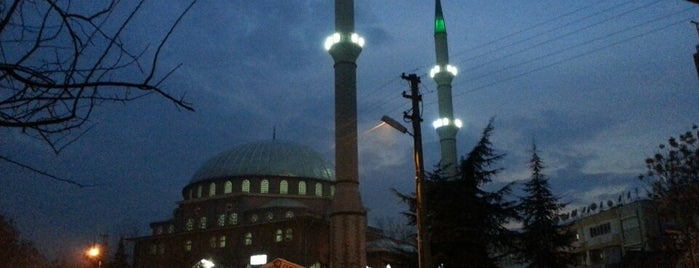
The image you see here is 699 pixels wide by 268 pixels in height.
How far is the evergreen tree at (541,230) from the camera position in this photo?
25938 mm

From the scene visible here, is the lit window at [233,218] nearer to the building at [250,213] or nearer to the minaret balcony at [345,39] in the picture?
the building at [250,213]

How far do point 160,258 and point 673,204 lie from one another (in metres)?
43.3

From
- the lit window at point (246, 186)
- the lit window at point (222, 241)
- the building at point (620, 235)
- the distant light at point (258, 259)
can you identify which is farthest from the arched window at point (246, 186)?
the building at point (620, 235)

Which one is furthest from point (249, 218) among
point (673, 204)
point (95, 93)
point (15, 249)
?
point (95, 93)

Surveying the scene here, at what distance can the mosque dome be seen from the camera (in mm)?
53969

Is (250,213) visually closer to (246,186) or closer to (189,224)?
(246,186)

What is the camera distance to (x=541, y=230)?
1039 inches

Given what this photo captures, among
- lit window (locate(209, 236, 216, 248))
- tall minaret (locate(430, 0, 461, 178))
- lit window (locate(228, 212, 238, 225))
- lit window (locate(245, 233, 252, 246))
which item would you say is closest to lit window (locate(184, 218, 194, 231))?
lit window (locate(209, 236, 216, 248))

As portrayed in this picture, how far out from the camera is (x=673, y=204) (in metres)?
21.8

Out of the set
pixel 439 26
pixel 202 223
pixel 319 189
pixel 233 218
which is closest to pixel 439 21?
pixel 439 26

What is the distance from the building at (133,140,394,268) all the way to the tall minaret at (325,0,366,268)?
52.7 feet

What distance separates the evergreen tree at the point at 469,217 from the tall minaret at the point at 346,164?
6.35 metres

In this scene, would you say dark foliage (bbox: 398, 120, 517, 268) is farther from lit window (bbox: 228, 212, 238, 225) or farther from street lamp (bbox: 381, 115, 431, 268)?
lit window (bbox: 228, 212, 238, 225)

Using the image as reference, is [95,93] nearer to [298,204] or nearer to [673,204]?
[673,204]
